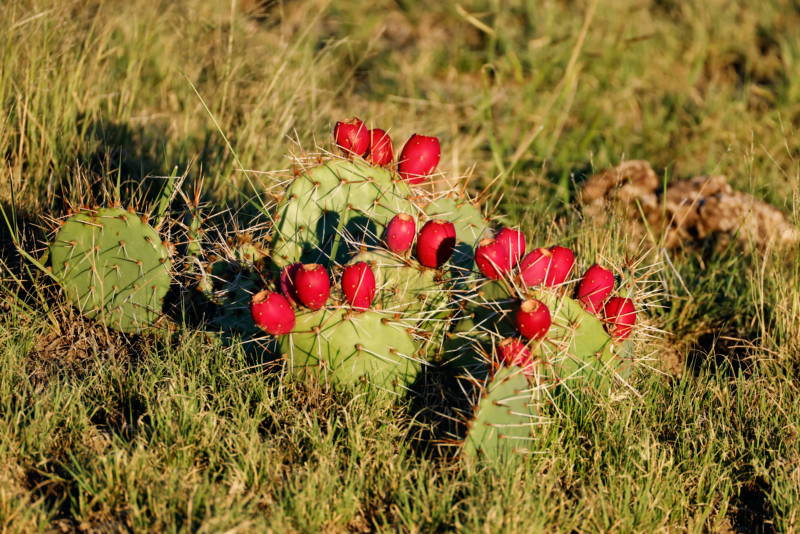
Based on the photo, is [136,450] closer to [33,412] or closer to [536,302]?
[33,412]

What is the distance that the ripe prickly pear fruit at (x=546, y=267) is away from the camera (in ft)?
6.74

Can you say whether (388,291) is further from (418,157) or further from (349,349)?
(418,157)

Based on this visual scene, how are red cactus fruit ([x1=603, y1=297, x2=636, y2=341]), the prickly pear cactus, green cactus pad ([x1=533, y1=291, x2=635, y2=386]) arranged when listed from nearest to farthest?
green cactus pad ([x1=533, y1=291, x2=635, y2=386]), red cactus fruit ([x1=603, y1=297, x2=636, y2=341]), the prickly pear cactus

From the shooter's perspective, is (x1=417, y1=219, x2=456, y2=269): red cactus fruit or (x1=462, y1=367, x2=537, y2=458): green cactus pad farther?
(x1=417, y1=219, x2=456, y2=269): red cactus fruit

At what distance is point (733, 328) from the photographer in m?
2.90

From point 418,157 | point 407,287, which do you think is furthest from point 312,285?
point 418,157

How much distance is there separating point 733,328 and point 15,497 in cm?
268

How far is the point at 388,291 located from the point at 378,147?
0.56m

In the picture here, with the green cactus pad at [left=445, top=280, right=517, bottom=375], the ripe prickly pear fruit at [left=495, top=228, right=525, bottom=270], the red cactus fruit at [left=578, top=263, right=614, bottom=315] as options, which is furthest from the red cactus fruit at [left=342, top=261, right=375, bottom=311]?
the red cactus fruit at [left=578, top=263, right=614, bottom=315]

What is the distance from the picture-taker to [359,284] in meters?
2.04

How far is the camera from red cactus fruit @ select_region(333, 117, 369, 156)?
2.40m

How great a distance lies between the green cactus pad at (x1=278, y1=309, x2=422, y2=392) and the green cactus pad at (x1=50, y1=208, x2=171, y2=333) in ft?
2.03

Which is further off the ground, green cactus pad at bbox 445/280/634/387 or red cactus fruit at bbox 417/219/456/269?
red cactus fruit at bbox 417/219/456/269

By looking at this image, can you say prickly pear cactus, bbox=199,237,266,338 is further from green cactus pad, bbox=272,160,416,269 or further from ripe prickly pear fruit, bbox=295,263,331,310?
ripe prickly pear fruit, bbox=295,263,331,310
